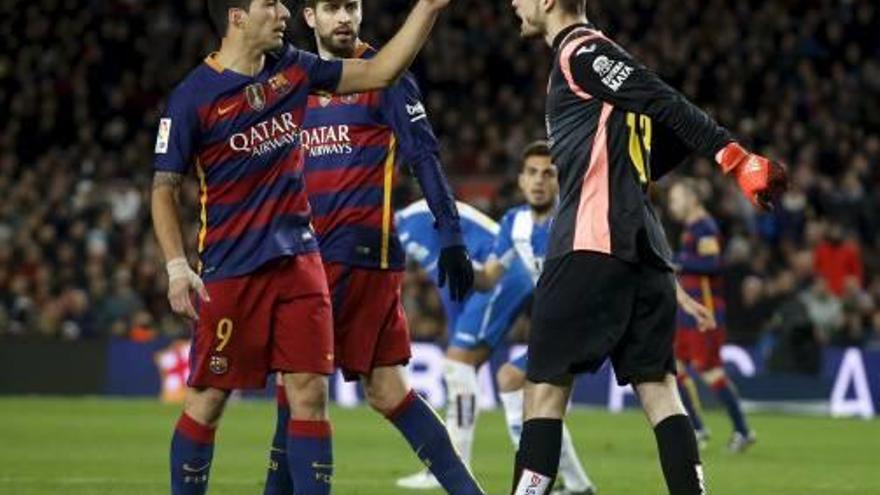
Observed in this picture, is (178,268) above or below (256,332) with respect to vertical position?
above

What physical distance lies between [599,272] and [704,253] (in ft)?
31.0

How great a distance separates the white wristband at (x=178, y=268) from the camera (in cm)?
778

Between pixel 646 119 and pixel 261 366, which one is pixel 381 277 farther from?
pixel 646 119

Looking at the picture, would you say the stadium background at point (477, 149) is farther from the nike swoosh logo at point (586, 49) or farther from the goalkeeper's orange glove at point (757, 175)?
the goalkeeper's orange glove at point (757, 175)

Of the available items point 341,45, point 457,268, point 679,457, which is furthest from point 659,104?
point 341,45

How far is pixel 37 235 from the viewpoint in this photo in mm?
25078

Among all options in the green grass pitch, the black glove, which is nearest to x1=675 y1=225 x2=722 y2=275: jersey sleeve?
the green grass pitch

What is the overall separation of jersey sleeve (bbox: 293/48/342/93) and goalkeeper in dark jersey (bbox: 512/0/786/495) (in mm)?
916

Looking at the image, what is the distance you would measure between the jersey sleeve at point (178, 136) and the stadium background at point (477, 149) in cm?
1263

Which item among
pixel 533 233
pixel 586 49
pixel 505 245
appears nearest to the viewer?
pixel 586 49

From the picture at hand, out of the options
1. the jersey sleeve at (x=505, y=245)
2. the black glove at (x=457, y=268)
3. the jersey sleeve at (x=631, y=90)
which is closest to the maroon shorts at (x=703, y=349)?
the jersey sleeve at (x=505, y=245)

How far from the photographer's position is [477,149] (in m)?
28.4

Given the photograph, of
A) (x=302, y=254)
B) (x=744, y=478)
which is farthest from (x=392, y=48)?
(x=744, y=478)

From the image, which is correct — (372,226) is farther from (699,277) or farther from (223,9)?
(699,277)
